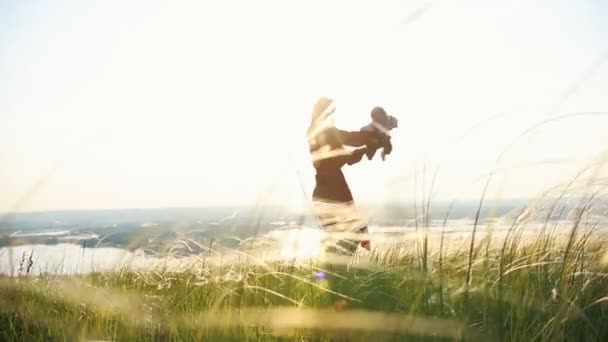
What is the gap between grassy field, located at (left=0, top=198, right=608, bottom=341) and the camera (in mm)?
2346

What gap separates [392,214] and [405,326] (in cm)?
60

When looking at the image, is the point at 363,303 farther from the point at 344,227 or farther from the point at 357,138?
the point at 357,138

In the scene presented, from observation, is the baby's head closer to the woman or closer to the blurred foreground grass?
the woman

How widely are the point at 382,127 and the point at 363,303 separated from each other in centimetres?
245

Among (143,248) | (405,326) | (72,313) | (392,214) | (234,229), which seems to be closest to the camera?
(405,326)

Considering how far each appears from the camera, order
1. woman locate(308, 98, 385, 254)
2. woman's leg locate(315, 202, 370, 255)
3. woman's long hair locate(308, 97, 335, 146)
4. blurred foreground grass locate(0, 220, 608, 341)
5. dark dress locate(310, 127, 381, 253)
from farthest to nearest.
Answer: dark dress locate(310, 127, 381, 253)
woman's long hair locate(308, 97, 335, 146)
woman locate(308, 98, 385, 254)
woman's leg locate(315, 202, 370, 255)
blurred foreground grass locate(0, 220, 608, 341)

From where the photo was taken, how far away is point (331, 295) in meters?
2.76

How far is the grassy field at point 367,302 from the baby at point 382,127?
1.77 metres

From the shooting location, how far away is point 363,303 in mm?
2654

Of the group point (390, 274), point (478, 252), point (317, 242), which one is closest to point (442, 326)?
point (390, 274)

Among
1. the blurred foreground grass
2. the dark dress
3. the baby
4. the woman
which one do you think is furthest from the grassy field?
the baby

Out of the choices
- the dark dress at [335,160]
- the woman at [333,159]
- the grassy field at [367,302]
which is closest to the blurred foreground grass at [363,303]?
the grassy field at [367,302]

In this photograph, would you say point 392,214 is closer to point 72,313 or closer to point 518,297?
point 518,297

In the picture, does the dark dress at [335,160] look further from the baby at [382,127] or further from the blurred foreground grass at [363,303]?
the blurred foreground grass at [363,303]
